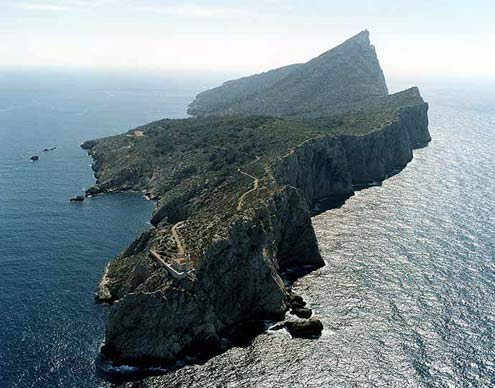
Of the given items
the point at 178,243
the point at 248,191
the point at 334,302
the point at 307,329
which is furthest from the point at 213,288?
the point at 248,191

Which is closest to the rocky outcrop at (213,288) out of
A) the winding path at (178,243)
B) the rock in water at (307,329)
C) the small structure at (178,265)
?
the rock in water at (307,329)

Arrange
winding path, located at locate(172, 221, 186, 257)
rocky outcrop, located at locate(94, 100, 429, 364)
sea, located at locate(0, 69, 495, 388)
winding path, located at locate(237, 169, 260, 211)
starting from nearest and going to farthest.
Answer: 1. sea, located at locate(0, 69, 495, 388)
2. rocky outcrop, located at locate(94, 100, 429, 364)
3. winding path, located at locate(172, 221, 186, 257)
4. winding path, located at locate(237, 169, 260, 211)

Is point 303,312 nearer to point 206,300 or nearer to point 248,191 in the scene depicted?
point 206,300

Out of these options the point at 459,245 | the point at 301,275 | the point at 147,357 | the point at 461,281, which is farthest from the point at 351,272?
the point at 147,357

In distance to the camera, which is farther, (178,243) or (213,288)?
(178,243)

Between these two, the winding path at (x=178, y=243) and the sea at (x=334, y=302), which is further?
the winding path at (x=178, y=243)

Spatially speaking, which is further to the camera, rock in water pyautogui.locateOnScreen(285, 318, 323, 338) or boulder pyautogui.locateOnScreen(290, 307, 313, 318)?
boulder pyautogui.locateOnScreen(290, 307, 313, 318)

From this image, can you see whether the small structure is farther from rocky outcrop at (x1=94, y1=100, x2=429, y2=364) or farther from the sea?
the sea

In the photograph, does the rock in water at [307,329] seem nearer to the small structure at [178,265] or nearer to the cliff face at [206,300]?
the cliff face at [206,300]

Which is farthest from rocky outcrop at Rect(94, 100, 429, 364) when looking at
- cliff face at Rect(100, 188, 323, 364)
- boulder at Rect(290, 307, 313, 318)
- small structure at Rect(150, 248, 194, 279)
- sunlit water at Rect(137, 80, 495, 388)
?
sunlit water at Rect(137, 80, 495, 388)
